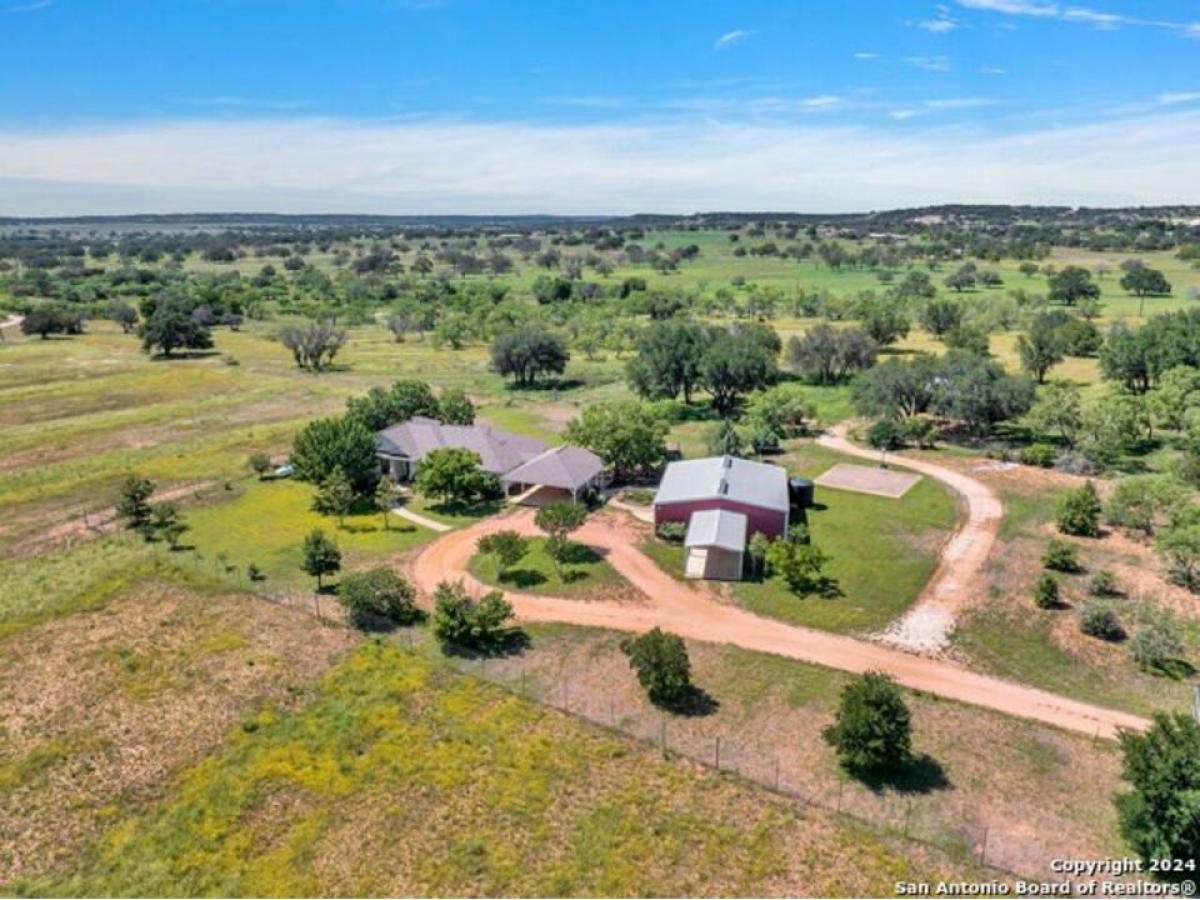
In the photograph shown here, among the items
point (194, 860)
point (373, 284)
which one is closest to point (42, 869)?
point (194, 860)

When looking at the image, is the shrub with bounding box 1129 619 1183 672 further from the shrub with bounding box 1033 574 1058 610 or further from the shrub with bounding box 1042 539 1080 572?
the shrub with bounding box 1042 539 1080 572

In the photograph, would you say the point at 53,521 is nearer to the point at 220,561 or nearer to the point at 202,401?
the point at 220,561

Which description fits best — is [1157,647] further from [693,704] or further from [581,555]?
[581,555]

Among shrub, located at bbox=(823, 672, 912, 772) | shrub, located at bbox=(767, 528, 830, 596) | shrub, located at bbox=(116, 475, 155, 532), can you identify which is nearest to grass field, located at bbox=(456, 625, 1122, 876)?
shrub, located at bbox=(823, 672, 912, 772)

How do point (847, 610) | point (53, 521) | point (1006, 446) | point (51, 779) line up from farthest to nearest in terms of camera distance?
point (1006, 446) → point (53, 521) → point (847, 610) → point (51, 779)

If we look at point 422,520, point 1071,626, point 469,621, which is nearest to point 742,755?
point 469,621

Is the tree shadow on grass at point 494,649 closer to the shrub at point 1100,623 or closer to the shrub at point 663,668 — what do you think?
the shrub at point 663,668

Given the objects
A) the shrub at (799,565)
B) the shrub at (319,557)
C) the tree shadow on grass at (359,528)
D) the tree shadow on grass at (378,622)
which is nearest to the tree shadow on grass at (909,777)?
the shrub at (799,565)
